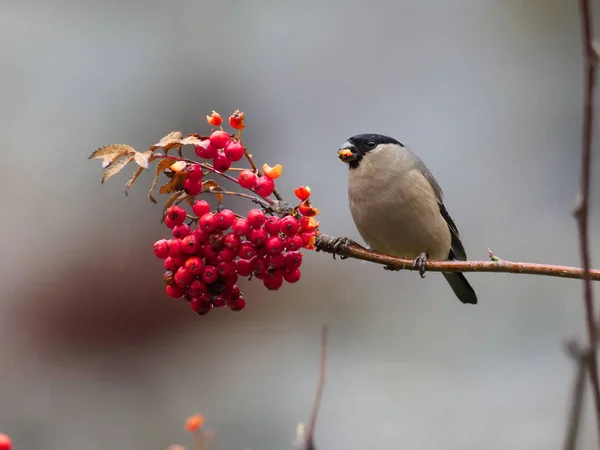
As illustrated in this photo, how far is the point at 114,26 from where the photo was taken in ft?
14.1

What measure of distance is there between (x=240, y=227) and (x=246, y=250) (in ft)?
0.14

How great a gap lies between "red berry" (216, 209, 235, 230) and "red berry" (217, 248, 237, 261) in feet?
0.14

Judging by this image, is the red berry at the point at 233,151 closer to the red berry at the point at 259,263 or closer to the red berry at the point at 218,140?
the red berry at the point at 218,140

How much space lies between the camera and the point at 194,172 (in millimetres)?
1281

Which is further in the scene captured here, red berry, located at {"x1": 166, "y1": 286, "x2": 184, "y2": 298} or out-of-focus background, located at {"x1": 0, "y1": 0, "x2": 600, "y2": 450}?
out-of-focus background, located at {"x1": 0, "y1": 0, "x2": 600, "y2": 450}

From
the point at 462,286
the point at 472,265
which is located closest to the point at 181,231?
the point at 472,265

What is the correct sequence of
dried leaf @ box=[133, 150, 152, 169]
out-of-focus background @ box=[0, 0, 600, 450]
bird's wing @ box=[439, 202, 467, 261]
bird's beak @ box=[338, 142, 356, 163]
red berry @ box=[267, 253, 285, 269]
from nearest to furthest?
dried leaf @ box=[133, 150, 152, 169], red berry @ box=[267, 253, 285, 269], bird's beak @ box=[338, 142, 356, 163], bird's wing @ box=[439, 202, 467, 261], out-of-focus background @ box=[0, 0, 600, 450]

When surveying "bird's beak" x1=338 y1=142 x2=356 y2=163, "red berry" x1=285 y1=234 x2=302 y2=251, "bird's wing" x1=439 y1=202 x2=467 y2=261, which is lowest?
"bird's wing" x1=439 y1=202 x2=467 y2=261

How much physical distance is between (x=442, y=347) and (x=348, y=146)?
1.73 meters

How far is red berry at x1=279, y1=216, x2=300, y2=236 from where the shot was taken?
130 cm

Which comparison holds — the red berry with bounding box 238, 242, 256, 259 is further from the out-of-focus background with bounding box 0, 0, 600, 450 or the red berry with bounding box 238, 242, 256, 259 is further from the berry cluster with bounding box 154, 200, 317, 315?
the out-of-focus background with bounding box 0, 0, 600, 450

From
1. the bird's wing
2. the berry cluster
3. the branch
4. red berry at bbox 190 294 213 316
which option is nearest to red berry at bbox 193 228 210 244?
the berry cluster

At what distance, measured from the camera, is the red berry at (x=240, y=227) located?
4.17ft

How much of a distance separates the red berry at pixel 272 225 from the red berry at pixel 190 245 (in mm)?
126
